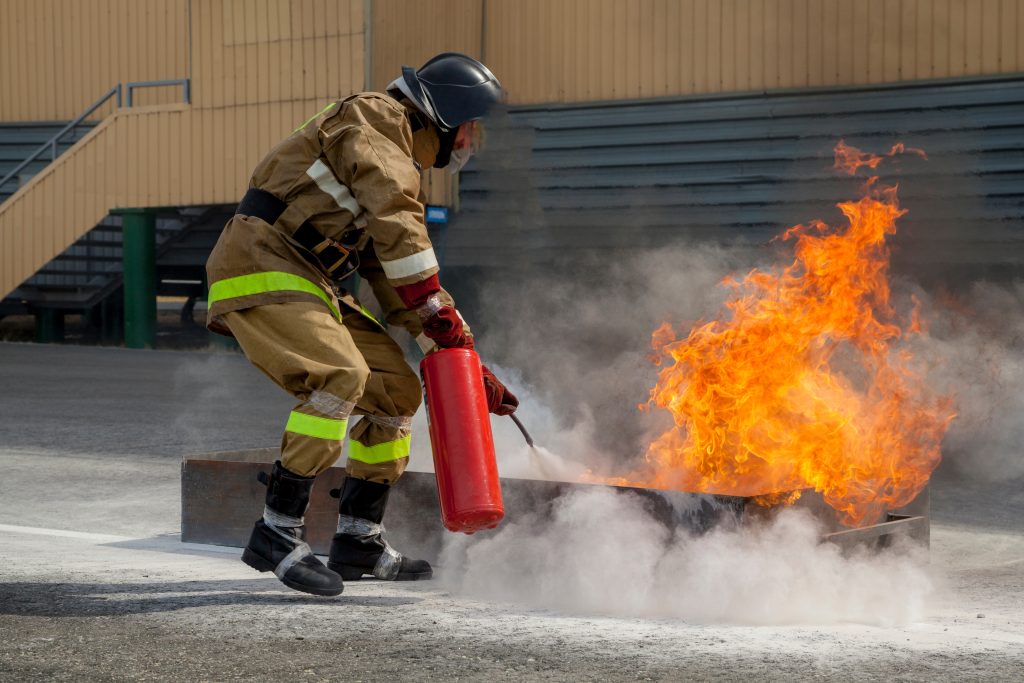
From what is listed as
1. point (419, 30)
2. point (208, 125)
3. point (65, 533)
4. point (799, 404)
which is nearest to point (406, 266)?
point (799, 404)

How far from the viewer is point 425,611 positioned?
428cm

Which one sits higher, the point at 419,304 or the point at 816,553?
the point at 419,304

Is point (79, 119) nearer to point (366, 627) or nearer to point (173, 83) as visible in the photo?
point (173, 83)

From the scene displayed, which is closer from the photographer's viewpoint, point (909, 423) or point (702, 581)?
point (702, 581)

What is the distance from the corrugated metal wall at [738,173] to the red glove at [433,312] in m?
10.6

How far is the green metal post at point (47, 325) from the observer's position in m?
22.1

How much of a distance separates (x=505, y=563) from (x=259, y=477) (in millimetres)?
877

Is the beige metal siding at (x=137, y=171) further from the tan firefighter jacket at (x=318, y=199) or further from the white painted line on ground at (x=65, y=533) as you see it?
the tan firefighter jacket at (x=318, y=199)

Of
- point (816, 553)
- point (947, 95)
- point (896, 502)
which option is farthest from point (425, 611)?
point (947, 95)

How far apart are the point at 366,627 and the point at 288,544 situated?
20.9 inches

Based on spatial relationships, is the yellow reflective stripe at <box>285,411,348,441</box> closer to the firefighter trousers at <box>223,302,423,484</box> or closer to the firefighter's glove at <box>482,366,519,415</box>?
the firefighter trousers at <box>223,302,423,484</box>

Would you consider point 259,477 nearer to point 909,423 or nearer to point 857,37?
point 909,423

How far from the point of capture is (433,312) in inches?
169

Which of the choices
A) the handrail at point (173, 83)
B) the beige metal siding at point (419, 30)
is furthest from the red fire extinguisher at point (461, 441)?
the handrail at point (173, 83)
